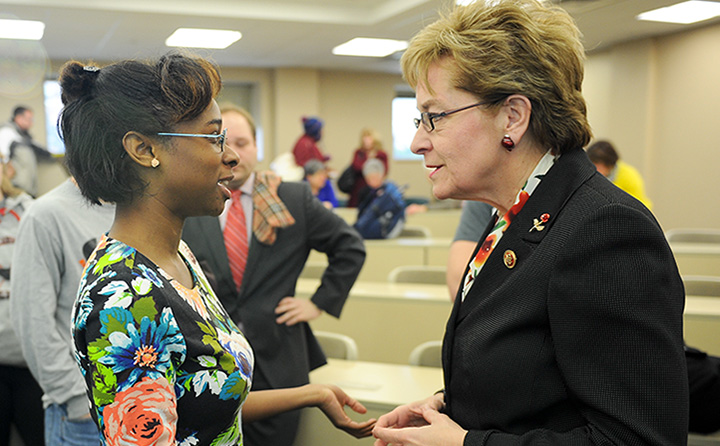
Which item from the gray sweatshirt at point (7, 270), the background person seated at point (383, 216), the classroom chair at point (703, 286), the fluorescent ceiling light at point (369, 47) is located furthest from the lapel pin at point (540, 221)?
the fluorescent ceiling light at point (369, 47)

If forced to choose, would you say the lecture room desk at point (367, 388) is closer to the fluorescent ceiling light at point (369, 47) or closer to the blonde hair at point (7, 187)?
the blonde hair at point (7, 187)

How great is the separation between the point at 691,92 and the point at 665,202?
1.54 m

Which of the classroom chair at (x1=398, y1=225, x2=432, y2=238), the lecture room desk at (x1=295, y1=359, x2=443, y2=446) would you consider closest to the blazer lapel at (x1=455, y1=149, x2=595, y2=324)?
the lecture room desk at (x1=295, y1=359, x2=443, y2=446)

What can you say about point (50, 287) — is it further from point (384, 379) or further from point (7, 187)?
point (384, 379)

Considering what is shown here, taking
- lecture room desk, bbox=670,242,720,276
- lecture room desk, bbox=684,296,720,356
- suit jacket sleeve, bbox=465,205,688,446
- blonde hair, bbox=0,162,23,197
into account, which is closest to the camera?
suit jacket sleeve, bbox=465,205,688,446

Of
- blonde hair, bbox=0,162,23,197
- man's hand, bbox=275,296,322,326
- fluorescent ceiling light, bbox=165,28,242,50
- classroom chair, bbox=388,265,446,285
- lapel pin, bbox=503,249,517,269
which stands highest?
fluorescent ceiling light, bbox=165,28,242,50

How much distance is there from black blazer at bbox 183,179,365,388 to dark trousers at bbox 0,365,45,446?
752 millimetres

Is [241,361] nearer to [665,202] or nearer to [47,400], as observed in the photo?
[47,400]

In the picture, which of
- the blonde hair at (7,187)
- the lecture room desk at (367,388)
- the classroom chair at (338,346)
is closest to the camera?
the lecture room desk at (367,388)

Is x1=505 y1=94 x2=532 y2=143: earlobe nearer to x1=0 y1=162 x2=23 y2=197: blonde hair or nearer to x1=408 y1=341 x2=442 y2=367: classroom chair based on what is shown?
x1=408 y1=341 x2=442 y2=367: classroom chair

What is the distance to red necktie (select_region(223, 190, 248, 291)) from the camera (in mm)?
2133

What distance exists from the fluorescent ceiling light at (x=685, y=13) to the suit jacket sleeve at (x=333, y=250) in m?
5.79

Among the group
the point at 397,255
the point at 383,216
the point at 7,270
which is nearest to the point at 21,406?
the point at 7,270

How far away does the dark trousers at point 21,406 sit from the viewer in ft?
6.88
